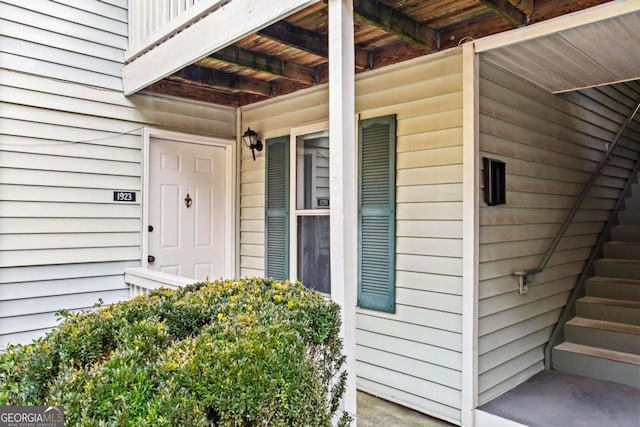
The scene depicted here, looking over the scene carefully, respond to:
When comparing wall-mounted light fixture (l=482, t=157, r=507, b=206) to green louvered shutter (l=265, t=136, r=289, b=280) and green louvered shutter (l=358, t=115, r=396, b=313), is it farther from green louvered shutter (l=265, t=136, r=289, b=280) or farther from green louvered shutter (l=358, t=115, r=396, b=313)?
green louvered shutter (l=265, t=136, r=289, b=280)

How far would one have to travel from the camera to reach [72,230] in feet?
12.1

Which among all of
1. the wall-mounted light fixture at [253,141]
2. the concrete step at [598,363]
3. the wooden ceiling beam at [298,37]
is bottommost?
the concrete step at [598,363]

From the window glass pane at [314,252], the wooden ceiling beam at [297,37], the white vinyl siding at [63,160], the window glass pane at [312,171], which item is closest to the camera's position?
the wooden ceiling beam at [297,37]

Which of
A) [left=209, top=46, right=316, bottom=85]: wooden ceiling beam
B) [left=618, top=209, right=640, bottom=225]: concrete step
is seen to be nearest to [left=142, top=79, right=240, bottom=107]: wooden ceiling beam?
[left=209, top=46, right=316, bottom=85]: wooden ceiling beam

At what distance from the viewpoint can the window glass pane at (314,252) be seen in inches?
160

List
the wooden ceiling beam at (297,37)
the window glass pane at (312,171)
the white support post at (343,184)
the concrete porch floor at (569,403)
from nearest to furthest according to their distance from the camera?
the white support post at (343,184), the concrete porch floor at (569,403), the wooden ceiling beam at (297,37), the window glass pane at (312,171)

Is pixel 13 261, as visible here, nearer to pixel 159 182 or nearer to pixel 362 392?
pixel 159 182

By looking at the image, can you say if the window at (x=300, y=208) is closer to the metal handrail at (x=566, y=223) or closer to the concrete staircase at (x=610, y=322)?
the metal handrail at (x=566, y=223)

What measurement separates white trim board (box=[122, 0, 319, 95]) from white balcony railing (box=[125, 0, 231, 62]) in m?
0.05

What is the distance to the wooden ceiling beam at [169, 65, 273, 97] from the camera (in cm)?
389

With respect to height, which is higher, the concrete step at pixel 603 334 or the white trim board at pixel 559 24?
the white trim board at pixel 559 24

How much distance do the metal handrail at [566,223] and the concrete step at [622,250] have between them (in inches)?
31.0

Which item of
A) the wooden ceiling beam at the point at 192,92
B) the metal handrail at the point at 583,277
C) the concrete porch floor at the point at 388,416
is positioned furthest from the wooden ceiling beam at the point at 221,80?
the metal handrail at the point at 583,277

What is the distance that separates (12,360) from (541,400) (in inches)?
134
